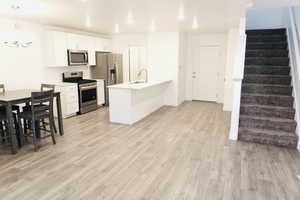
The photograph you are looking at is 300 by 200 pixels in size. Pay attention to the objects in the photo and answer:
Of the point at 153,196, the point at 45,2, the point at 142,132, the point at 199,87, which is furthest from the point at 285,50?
the point at 45,2

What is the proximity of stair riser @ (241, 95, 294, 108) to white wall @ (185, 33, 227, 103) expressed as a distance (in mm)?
3140

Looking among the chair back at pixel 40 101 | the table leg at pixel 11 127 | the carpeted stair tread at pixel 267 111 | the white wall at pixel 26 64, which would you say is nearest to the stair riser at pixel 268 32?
the carpeted stair tread at pixel 267 111

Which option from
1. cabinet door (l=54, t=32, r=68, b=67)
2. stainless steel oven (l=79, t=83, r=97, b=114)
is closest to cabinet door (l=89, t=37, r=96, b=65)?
stainless steel oven (l=79, t=83, r=97, b=114)

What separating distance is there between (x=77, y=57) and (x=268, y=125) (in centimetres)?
510

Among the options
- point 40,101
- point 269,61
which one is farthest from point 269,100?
point 40,101

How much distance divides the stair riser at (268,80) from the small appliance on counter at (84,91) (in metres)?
4.18

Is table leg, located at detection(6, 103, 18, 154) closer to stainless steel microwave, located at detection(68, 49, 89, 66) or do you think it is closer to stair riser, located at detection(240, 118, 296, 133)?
stainless steel microwave, located at detection(68, 49, 89, 66)

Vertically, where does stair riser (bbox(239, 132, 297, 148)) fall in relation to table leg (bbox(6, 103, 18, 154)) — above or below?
below

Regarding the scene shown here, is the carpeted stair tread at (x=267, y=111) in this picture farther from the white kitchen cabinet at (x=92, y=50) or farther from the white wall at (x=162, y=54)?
the white kitchen cabinet at (x=92, y=50)

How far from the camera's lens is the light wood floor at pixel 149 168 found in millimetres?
2402

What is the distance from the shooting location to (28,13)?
162 inches

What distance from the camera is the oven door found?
19.2ft

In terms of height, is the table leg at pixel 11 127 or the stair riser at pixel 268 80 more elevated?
the stair riser at pixel 268 80

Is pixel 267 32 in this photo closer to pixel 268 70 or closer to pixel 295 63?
pixel 268 70
